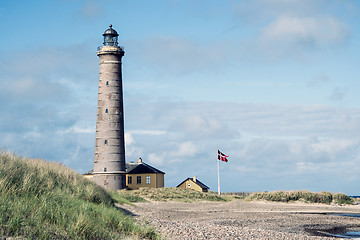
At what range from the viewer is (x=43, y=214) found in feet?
34.3

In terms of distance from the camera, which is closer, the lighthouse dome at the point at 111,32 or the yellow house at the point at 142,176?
the lighthouse dome at the point at 111,32

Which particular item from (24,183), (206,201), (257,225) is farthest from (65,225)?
(206,201)

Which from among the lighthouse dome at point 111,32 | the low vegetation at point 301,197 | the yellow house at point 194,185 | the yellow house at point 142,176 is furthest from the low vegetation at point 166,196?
the lighthouse dome at point 111,32

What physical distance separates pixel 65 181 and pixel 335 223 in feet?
58.3

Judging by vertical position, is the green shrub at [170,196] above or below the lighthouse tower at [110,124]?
below

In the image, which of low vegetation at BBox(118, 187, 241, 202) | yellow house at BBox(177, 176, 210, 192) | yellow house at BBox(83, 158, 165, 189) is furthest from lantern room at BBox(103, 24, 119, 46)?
yellow house at BBox(177, 176, 210, 192)

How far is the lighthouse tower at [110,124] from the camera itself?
4516 centimetres

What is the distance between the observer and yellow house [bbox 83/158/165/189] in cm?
5547

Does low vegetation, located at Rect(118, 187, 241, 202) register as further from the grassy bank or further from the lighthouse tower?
the grassy bank

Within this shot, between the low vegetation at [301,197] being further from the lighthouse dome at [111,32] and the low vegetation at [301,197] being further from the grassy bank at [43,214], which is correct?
the grassy bank at [43,214]

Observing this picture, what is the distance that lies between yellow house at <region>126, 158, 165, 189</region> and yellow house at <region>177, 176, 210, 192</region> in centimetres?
509

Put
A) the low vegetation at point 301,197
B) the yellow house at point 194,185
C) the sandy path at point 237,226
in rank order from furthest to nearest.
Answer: the yellow house at point 194,185 → the low vegetation at point 301,197 → the sandy path at point 237,226

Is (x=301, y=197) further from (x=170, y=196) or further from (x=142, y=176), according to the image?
(x=142, y=176)

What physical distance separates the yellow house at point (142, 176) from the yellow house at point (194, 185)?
509 cm
